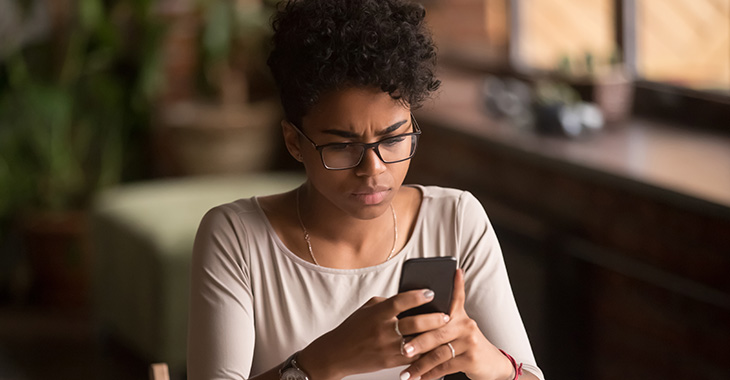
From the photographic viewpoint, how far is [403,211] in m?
1.52

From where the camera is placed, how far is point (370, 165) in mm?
1290

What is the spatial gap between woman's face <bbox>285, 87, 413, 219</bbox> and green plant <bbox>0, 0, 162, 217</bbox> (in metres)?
2.70

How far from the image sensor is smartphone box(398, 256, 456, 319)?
45.2 inches

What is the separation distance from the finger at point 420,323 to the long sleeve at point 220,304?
302mm

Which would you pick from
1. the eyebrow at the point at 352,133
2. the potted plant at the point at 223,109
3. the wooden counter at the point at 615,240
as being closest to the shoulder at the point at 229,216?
the eyebrow at the point at 352,133

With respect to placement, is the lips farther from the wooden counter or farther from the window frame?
the window frame

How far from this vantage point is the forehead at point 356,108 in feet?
4.20

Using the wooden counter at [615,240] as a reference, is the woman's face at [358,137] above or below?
above

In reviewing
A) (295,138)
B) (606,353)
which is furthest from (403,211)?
(606,353)

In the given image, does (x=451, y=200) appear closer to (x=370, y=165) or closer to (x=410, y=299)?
(x=370, y=165)

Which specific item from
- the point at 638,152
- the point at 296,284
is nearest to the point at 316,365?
the point at 296,284

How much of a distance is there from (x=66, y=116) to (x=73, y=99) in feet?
0.45

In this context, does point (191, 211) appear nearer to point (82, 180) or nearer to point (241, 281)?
point (82, 180)

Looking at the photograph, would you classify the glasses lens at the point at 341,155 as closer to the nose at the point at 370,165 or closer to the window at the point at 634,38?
the nose at the point at 370,165
